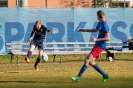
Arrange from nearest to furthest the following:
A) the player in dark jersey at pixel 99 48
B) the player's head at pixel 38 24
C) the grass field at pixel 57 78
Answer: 1. the grass field at pixel 57 78
2. the player in dark jersey at pixel 99 48
3. the player's head at pixel 38 24

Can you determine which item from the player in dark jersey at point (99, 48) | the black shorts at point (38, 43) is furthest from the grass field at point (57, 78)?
the black shorts at point (38, 43)

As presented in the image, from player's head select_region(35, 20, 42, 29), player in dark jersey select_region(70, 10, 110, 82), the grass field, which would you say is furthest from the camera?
player's head select_region(35, 20, 42, 29)

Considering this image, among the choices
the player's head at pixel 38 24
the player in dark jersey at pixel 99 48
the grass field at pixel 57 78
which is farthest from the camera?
the player's head at pixel 38 24

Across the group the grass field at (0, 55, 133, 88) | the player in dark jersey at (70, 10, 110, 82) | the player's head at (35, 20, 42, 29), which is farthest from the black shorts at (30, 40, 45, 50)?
the player in dark jersey at (70, 10, 110, 82)

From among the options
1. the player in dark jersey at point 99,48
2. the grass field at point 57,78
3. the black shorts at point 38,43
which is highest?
the player in dark jersey at point 99,48

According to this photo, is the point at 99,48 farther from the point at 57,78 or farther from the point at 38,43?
the point at 38,43

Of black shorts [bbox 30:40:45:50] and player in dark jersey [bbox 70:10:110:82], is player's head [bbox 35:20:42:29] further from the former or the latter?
player in dark jersey [bbox 70:10:110:82]

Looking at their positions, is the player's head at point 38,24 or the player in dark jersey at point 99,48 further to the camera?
the player's head at point 38,24

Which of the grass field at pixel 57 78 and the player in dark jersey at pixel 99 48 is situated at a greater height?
the player in dark jersey at pixel 99 48

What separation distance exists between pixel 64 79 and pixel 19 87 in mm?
2722

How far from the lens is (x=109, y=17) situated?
30.3m

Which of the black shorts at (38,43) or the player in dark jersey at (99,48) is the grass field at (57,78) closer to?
the player in dark jersey at (99,48)

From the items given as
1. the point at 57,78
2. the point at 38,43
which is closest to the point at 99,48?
the point at 57,78

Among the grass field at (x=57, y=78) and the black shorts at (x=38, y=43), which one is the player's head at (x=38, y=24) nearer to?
the black shorts at (x=38, y=43)
